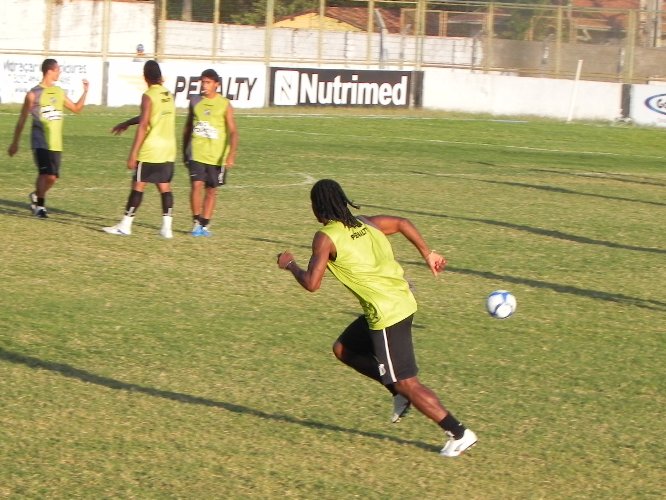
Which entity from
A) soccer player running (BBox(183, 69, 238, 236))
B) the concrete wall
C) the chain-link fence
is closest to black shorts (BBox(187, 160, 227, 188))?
soccer player running (BBox(183, 69, 238, 236))

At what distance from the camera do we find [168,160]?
13.8 metres

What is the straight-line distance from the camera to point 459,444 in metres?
6.94

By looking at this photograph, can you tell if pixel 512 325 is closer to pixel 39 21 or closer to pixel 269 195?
pixel 269 195

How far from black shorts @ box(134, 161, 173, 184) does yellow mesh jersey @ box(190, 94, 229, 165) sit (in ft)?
1.53

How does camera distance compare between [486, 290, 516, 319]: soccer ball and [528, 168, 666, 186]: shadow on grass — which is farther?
[528, 168, 666, 186]: shadow on grass

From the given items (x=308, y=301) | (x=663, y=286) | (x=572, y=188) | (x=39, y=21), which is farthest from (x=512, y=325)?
(x=39, y=21)

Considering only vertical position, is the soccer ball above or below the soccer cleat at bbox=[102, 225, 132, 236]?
above

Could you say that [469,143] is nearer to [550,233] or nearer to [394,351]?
[550,233]

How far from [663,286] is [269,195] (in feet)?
24.3

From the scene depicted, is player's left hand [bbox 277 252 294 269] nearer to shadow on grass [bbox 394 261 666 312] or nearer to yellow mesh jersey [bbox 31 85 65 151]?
shadow on grass [bbox 394 261 666 312]

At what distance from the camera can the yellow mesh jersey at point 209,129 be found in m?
14.0

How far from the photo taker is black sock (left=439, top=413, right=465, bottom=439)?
22.6 feet

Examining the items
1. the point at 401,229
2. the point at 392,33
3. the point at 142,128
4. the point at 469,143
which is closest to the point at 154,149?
the point at 142,128

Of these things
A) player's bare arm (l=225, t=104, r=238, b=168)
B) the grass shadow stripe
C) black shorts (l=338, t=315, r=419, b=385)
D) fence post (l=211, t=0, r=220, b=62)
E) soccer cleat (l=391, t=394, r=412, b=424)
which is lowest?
soccer cleat (l=391, t=394, r=412, b=424)
